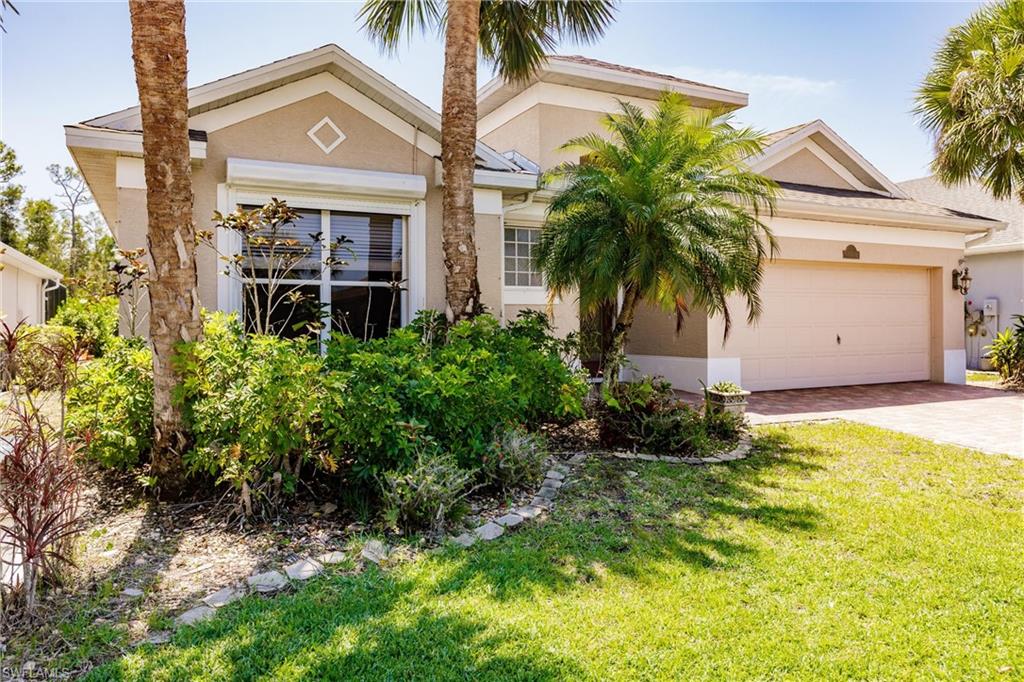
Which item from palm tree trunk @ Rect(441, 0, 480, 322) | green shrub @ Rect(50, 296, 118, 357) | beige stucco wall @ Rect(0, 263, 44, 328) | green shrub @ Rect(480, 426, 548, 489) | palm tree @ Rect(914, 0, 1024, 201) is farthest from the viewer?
beige stucco wall @ Rect(0, 263, 44, 328)

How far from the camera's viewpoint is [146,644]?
3.47 meters

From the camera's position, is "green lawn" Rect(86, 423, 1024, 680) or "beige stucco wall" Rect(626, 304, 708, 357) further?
"beige stucco wall" Rect(626, 304, 708, 357)

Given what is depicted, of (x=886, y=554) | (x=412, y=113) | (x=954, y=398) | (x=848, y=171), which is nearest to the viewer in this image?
(x=886, y=554)

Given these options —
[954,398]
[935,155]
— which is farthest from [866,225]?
[954,398]

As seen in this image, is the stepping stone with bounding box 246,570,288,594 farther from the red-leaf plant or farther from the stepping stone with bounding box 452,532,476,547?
the stepping stone with bounding box 452,532,476,547

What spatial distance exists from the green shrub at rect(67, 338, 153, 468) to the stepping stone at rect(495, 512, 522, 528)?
3521 mm

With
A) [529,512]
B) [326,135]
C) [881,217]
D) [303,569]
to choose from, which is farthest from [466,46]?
[881,217]

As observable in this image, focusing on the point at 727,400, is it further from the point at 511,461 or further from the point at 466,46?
the point at 466,46

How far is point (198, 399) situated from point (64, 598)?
6.67ft

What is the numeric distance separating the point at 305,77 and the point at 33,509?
7436 mm

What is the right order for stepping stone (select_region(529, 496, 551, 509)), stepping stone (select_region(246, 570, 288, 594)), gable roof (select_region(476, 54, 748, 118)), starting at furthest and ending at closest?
gable roof (select_region(476, 54, 748, 118)) < stepping stone (select_region(529, 496, 551, 509)) < stepping stone (select_region(246, 570, 288, 594))

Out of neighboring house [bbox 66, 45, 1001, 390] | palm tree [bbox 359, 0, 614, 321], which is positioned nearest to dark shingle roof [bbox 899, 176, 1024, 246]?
neighboring house [bbox 66, 45, 1001, 390]

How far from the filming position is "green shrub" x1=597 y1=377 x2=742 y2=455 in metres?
8.05

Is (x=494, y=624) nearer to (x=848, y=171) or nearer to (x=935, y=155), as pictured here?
(x=935, y=155)
